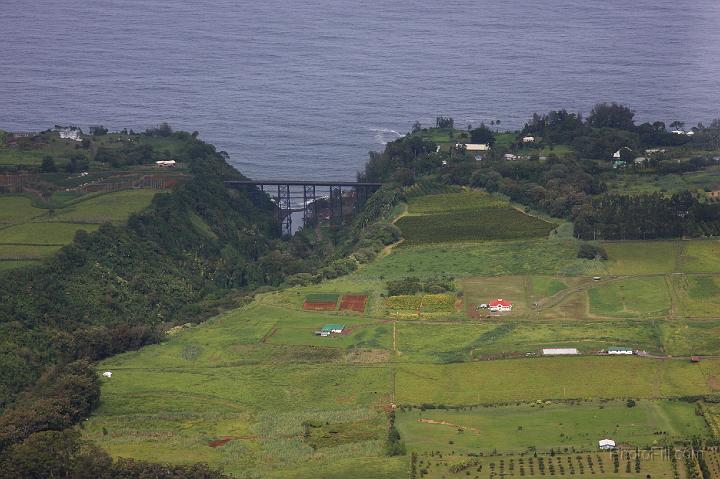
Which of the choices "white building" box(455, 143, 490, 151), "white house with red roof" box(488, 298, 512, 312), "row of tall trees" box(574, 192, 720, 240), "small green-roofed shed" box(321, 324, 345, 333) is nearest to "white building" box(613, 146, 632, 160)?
"white building" box(455, 143, 490, 151)

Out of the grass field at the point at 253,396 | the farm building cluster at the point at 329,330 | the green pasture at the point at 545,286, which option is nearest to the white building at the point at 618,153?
the green pasture at the point at 545,286

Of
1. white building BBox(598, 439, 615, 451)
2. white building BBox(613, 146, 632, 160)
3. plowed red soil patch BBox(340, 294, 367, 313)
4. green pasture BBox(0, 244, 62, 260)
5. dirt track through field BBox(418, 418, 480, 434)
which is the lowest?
dirt track through field BBox(418, 418, 480, 434)

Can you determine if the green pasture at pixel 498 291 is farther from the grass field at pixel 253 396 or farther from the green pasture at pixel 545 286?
the grass field at pixel 253 396

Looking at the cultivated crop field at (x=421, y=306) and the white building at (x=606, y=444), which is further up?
the cultivated crop field at (x=421, y=306)

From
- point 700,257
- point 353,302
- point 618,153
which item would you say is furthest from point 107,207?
point 618,153

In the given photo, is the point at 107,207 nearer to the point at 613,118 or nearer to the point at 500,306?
the point at 500,306

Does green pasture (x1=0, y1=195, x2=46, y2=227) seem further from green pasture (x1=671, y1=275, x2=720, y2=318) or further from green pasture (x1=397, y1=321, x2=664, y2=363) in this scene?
green pasture (x1=671, y1=275, x2=720, y2=318)
